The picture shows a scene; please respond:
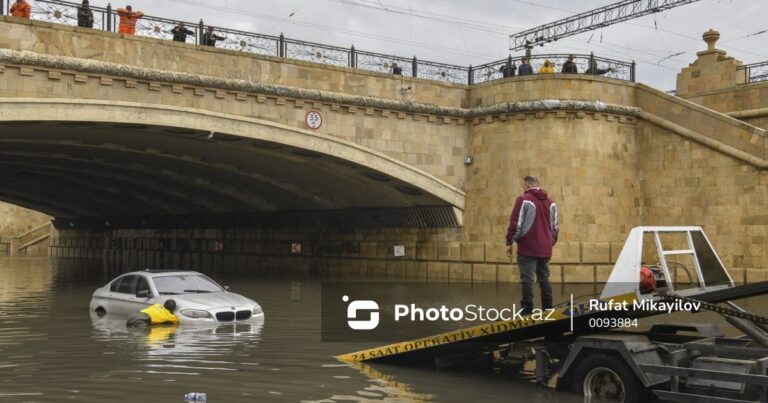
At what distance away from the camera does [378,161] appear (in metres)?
23.0

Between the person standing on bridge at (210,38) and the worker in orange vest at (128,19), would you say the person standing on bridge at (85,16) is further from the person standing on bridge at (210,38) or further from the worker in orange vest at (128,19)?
the person standing on bridge at (210,38)

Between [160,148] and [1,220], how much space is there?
133 ft

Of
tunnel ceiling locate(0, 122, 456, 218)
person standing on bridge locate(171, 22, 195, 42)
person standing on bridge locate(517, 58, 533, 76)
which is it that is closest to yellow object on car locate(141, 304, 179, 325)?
tunnel ceiling locate(0, 122, 456, 218)

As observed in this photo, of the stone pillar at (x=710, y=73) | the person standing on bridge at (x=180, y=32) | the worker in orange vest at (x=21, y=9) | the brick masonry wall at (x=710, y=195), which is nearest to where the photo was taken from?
the worker in orange vest at (x=21, y=9)

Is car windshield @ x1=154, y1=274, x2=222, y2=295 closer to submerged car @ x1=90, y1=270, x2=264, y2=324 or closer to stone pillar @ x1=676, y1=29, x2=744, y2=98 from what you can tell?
submerged car @ x1=90, y1=270, x2=264, y2=324

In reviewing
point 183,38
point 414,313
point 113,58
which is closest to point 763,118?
point 414,313

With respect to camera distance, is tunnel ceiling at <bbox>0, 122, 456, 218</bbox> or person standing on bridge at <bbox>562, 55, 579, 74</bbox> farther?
person standing on bridge at <bbox>562, 55, 579, 74</bbox>

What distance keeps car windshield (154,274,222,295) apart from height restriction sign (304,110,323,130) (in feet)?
27.2

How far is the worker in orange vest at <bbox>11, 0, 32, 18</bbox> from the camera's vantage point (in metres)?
17.3

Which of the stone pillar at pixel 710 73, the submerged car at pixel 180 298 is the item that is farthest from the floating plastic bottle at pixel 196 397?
the stone pillar at pixel 710 73

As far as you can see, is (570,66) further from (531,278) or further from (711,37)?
(531,278)

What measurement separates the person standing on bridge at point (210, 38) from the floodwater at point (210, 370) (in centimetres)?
897

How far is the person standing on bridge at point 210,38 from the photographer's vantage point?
2025 centimetres

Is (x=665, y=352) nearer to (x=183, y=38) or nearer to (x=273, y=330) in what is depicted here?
(x=273, y=330)
